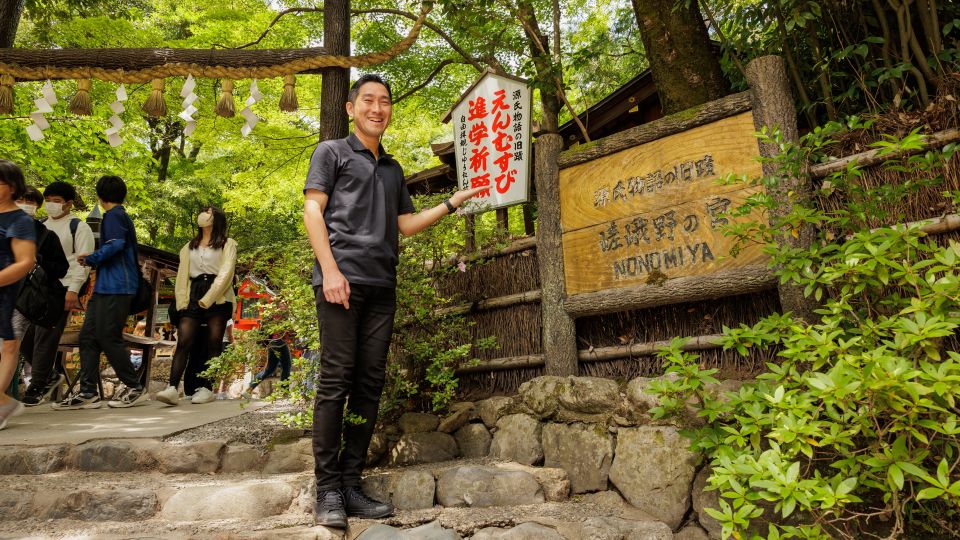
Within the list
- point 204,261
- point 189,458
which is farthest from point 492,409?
point 204,261

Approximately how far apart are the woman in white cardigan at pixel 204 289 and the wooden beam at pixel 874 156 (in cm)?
536

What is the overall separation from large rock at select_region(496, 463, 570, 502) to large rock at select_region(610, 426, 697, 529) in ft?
0.98

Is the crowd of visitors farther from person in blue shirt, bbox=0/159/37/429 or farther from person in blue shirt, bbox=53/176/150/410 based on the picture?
person in blue shirt, bbox=0/159/37/429

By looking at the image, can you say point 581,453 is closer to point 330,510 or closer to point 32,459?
point 330,510

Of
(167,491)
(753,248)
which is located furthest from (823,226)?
(167,491)

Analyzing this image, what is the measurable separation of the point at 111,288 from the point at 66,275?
70 centimetres

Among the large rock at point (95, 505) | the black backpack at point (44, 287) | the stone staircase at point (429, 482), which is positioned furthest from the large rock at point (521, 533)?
the black backpack at point (44, 287)

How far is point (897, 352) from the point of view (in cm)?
238

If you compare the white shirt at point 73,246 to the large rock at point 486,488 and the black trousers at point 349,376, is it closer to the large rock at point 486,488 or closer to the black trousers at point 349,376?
the black trousers at point 349,376

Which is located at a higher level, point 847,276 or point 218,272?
point 218,272

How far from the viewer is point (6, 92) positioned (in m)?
5.48

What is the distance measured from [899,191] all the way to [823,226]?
49 cm

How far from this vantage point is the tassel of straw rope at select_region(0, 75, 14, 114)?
5.46m

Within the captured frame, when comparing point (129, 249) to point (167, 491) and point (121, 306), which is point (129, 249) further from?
point (167, 491)
